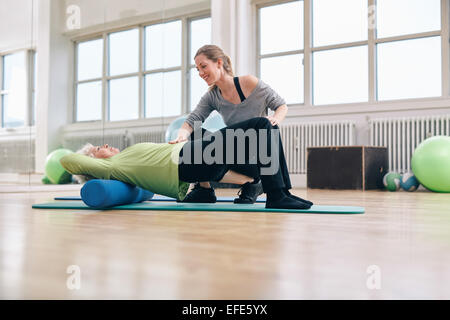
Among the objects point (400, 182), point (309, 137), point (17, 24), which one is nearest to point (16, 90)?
point (17, 24)

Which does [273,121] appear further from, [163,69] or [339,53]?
[339,53]

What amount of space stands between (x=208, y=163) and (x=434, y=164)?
250 centimetres

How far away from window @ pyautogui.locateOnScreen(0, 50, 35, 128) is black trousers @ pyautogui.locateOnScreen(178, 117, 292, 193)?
227 centimetres

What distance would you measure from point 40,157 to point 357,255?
3625 millimetres

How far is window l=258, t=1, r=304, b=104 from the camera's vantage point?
211 inches

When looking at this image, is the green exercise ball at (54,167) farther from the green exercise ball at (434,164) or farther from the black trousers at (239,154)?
the green exercise ball at (434,164)

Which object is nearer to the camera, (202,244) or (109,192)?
(202,244)

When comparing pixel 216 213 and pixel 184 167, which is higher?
pixel 184 167

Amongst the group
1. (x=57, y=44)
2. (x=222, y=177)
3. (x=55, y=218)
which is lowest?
(x=55, y=218)

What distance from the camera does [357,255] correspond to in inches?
39.1

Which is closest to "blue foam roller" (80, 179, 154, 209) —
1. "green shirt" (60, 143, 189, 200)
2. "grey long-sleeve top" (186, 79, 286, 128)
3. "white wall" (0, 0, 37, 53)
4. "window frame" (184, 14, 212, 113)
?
"green shirt" (60, 143, 189, 200)

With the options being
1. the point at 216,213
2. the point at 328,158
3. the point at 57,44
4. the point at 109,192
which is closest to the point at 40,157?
the point at 57,44

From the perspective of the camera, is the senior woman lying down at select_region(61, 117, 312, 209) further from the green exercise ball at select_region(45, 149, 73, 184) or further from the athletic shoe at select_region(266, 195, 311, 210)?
the green exercise ball at select_region(45, 149, 73, 184)

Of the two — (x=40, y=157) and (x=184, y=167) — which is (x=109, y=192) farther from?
(x=40, y=157)
